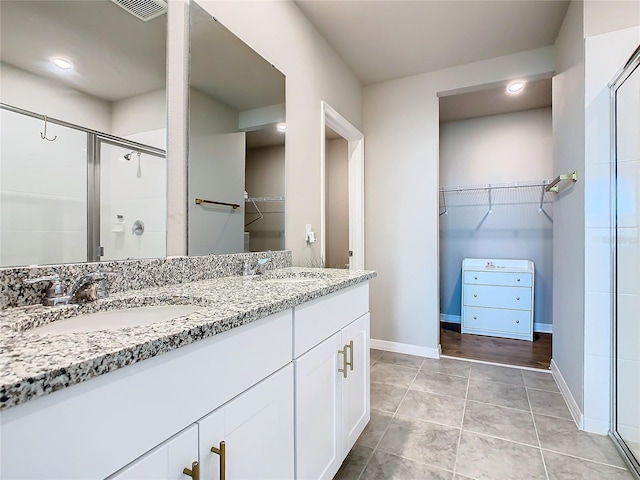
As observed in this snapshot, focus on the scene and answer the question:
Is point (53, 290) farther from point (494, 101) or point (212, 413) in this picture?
point (494, 101)

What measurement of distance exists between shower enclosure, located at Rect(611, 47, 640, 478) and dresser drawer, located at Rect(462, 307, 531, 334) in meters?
1.73

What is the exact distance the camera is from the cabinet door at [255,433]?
67 cm

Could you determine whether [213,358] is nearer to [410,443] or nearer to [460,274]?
[410,443]

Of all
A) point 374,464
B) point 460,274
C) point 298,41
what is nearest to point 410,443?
point 374,464

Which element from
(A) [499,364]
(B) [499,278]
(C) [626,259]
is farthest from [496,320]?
(C) [626,259]

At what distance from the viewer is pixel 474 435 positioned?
66.1 inches

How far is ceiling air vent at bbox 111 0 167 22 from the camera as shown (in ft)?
3.49

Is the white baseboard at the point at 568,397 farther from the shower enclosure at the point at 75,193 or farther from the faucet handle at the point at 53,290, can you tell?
the faucet handle at the point at 53,290

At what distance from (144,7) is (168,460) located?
1.37 metres

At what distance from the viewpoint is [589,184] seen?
5.61 ft

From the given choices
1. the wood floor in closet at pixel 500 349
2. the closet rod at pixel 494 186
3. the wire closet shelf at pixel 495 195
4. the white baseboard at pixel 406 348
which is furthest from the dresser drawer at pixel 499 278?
the white baseboard at pixel 406 348

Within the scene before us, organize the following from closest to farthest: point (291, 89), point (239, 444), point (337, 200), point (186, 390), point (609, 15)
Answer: point (186, 390) → point (239, 444) → point (609, 15) → point (291, 89) → point (337, 200)

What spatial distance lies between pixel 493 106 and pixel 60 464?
13.9ft

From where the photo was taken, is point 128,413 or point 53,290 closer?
point 128,413
